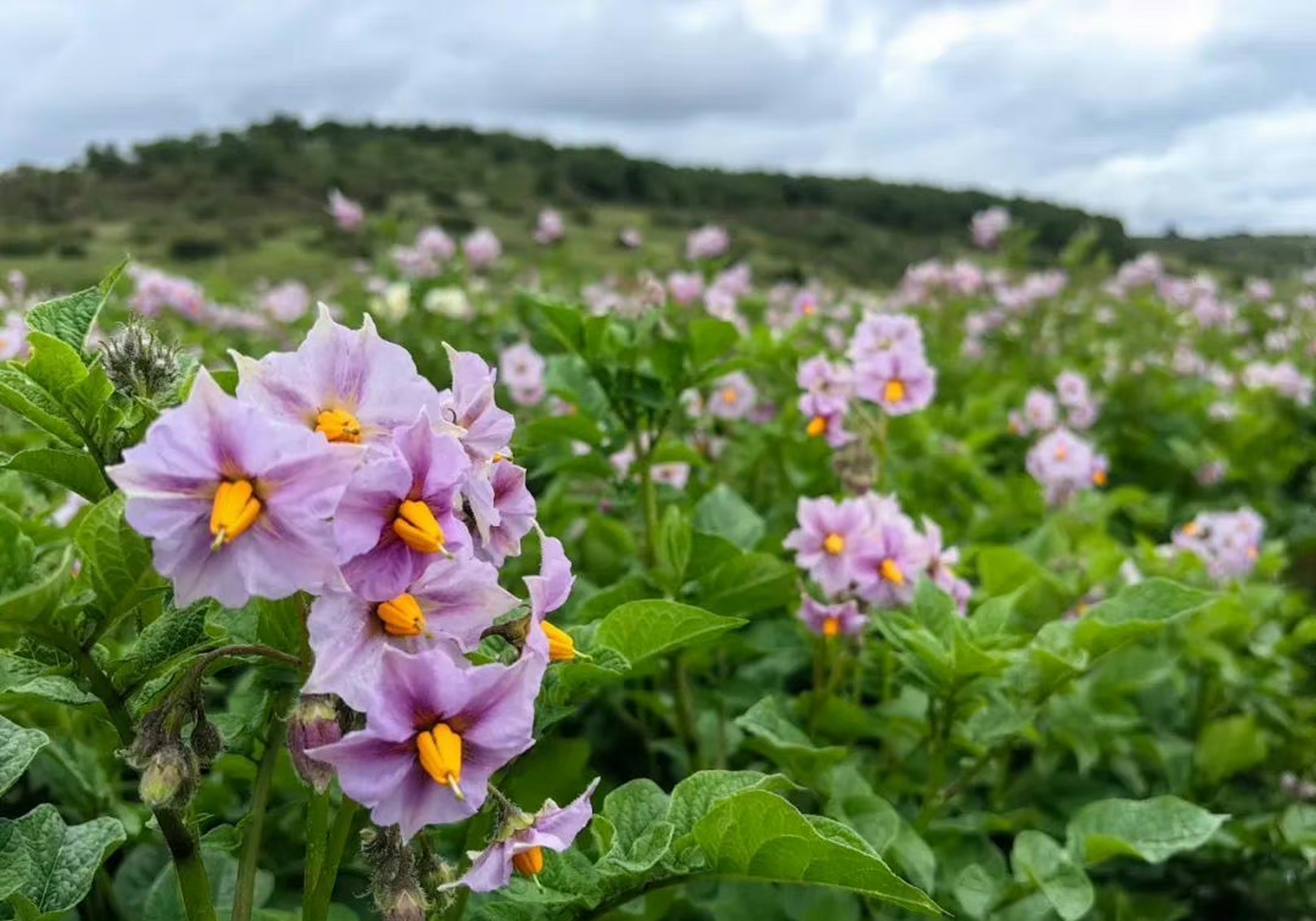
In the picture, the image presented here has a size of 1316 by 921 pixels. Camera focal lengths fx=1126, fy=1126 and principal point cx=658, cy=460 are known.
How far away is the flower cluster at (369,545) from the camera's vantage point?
894 mm

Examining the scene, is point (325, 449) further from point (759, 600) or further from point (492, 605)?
point (759, 600)

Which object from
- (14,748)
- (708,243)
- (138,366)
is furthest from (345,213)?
(14,748)

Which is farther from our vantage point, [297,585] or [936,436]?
[936,436]

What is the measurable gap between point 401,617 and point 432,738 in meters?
0.11

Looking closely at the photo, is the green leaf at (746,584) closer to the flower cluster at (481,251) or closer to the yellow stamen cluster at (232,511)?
the yellow stamen cluster at (232,511)

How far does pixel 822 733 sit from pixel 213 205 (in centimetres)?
2604

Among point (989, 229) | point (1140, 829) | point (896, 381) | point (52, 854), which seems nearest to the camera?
point (52, 854)

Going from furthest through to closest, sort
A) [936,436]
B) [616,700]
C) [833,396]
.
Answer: [936,436]
[833,396]
[616,700]

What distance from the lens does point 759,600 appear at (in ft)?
6.22

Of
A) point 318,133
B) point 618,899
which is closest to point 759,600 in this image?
point 618,899

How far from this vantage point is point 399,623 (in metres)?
0.96

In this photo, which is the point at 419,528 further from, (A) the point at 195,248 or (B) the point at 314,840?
(A) the point at 195,248

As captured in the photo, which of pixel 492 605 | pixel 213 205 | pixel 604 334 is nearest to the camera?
pixel 492 605

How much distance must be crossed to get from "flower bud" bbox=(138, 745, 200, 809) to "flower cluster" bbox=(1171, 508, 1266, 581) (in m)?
2.90
